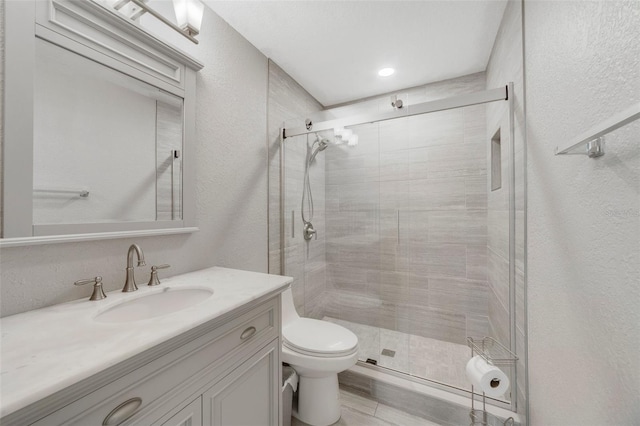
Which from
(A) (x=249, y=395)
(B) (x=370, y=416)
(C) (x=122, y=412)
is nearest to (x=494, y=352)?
(B) (x=370, y=416)

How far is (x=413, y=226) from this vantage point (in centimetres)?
202

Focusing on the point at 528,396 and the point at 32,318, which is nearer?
the point at 32,318

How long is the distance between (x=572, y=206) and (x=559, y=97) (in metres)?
0.42

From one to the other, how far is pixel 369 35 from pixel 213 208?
1550 millimetres

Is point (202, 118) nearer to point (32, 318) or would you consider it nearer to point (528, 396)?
point (32, 318)

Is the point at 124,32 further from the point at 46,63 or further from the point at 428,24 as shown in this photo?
the point at 428,24

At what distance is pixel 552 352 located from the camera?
0.99 m

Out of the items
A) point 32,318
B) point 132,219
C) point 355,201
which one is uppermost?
point 355,201

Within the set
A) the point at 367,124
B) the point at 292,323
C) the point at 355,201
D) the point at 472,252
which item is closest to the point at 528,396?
the point at 472,252

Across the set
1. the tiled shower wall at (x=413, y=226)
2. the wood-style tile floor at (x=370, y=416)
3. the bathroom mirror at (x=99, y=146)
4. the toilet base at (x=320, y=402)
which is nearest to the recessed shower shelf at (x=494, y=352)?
the tiled shower wall at (x=413, y=226)

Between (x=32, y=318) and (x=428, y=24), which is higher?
(x=428, y=24)

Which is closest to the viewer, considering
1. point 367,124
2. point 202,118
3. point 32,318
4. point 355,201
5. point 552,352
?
point 32,318

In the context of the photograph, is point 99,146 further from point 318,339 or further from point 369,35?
point 369,35

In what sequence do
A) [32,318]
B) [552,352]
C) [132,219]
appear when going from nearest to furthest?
1. [32,318]
2. [552,352]
3. [132,219]
